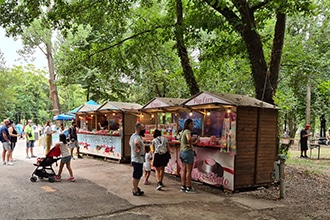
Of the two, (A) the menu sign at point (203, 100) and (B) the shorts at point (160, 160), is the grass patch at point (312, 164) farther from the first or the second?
(B) the shorts at point (160, 160)

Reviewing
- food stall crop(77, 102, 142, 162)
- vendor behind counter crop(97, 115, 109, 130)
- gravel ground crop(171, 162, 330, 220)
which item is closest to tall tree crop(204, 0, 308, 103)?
gravel ground crop(171, 162, 330, 220)

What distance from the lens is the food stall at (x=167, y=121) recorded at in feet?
31.2

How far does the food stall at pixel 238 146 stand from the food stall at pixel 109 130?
455 cm

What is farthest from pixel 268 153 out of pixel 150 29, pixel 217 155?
pixel 150 29

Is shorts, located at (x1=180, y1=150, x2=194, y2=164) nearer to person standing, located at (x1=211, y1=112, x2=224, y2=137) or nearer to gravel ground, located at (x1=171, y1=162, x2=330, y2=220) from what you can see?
gravel ground, located at (x1=171, y1=162, x2=330, y2=220)

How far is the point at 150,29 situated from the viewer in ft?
39.5

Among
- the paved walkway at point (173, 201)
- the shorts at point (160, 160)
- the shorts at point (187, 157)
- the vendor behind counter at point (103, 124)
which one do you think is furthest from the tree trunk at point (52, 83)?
the shorts at point (187, 157)

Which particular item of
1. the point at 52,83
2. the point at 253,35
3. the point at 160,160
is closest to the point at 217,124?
the point at 160,160

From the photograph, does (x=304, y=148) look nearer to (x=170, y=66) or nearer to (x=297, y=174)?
(x=297, y=174)

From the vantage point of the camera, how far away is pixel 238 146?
7.45 meters

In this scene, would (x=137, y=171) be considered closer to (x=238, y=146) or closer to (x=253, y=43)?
(x=238, y=146)

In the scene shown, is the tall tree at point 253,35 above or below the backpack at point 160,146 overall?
above

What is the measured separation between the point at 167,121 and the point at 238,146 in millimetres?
4169

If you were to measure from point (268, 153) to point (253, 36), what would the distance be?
3499 mm
